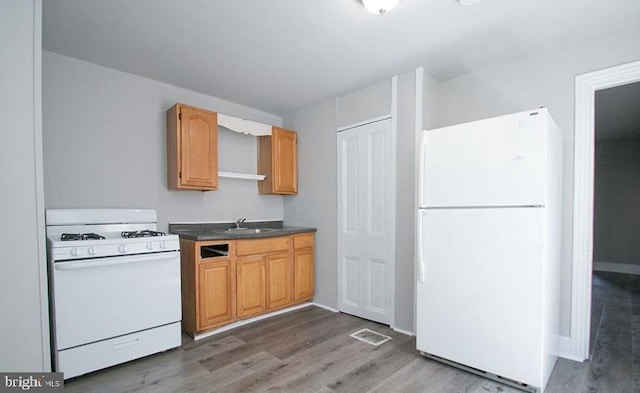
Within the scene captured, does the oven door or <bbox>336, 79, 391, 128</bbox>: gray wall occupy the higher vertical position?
<bbox>336, 79, 391, 128</bbox>: gray wall

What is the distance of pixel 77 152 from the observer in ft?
Answer: 8.56

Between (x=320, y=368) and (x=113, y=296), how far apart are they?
1.58 m

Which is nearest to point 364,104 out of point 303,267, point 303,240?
point 303,240

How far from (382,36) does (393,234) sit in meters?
1.74

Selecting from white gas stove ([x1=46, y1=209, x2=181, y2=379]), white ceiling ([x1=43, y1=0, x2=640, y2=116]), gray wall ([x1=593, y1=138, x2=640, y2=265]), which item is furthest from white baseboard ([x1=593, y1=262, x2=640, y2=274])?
white gas stove ([x1=46, y1=209, x2=181, y2=379])

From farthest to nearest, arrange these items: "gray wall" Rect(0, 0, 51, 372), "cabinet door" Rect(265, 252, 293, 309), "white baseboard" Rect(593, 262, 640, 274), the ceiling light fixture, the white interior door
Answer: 1. "white baseboard" Rect(593, 262, 640, 274)
2. "cabinet door" Rect(265, 252, 293, 309)
3. the white interior door
4. the ceiling light fixture
5. "gray wall" Rect(0, 0, 51, 372)

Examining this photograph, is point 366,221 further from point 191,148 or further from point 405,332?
point 191,148

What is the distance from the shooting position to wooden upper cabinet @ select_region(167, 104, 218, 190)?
292 cm

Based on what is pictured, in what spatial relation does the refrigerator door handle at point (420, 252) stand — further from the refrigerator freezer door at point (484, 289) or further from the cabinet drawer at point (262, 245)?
the cabinet drawer at point (262, 245)

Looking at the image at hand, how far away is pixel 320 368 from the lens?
2.21m

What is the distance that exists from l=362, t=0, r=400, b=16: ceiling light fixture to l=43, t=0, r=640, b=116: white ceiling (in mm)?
112

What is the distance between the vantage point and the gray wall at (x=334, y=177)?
9.34ft

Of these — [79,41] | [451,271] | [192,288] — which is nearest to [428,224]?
[451,271]

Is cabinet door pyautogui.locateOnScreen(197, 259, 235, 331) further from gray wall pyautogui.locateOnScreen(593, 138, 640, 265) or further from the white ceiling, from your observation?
gray wall pyautogui.locateOnScreen(593, 138, 640, 265)
